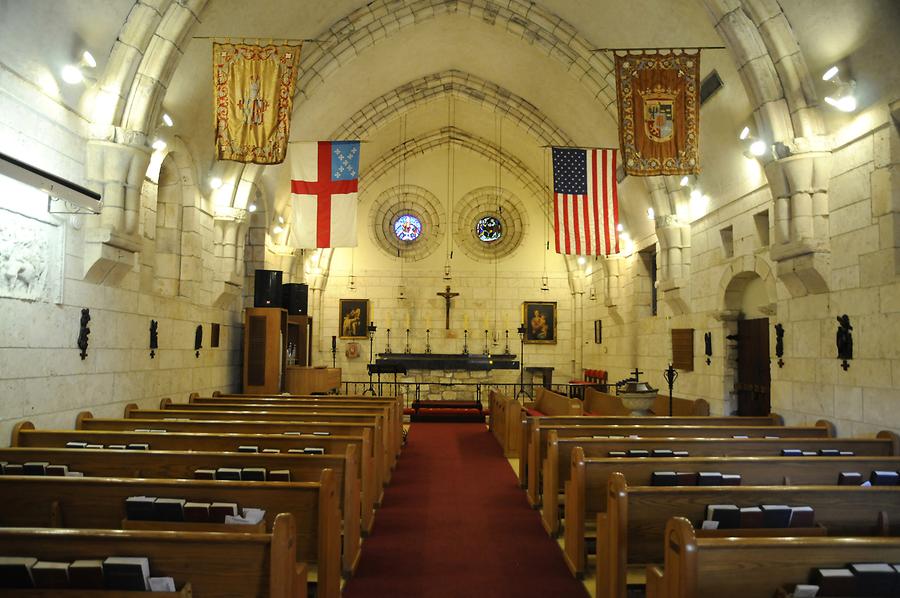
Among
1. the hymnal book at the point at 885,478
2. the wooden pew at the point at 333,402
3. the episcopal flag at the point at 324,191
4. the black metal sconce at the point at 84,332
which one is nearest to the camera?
the hymnal book at the point at 885,478

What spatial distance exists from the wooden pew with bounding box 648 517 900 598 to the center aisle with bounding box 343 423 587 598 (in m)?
1.72

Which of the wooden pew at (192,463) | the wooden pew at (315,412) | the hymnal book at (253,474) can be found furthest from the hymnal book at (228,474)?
the wooden pew at (315,412)

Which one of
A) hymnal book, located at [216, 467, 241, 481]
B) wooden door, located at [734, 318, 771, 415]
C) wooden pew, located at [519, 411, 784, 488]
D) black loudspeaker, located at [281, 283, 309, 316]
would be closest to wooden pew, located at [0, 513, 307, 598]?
hymnal book, located at [216, 467, 241, 481]

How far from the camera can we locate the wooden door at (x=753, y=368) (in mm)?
8531

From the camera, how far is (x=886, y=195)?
5.84 m

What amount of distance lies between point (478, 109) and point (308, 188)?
333 inches

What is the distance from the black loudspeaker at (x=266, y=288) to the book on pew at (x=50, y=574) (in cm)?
893

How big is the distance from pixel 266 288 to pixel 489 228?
8485 millimetres

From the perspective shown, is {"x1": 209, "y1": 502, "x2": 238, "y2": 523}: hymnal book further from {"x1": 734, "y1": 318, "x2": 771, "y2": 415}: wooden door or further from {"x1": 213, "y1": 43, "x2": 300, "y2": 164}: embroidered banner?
{"x1": 734, "y1": 318, "x2": 771, "y2": 415}: wooden door

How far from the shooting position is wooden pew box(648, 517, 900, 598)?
8.10ft

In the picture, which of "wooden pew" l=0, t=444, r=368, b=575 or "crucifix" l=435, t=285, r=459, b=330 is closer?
"wooden pew" l=0, t=444, r=368, b=575

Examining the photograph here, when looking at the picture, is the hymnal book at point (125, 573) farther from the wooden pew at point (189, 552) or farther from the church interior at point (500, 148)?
the church interior at point (500, 148)

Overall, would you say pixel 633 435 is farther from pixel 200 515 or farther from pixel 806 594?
pixel 200 515

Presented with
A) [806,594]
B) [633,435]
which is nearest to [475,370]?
[633,435]
